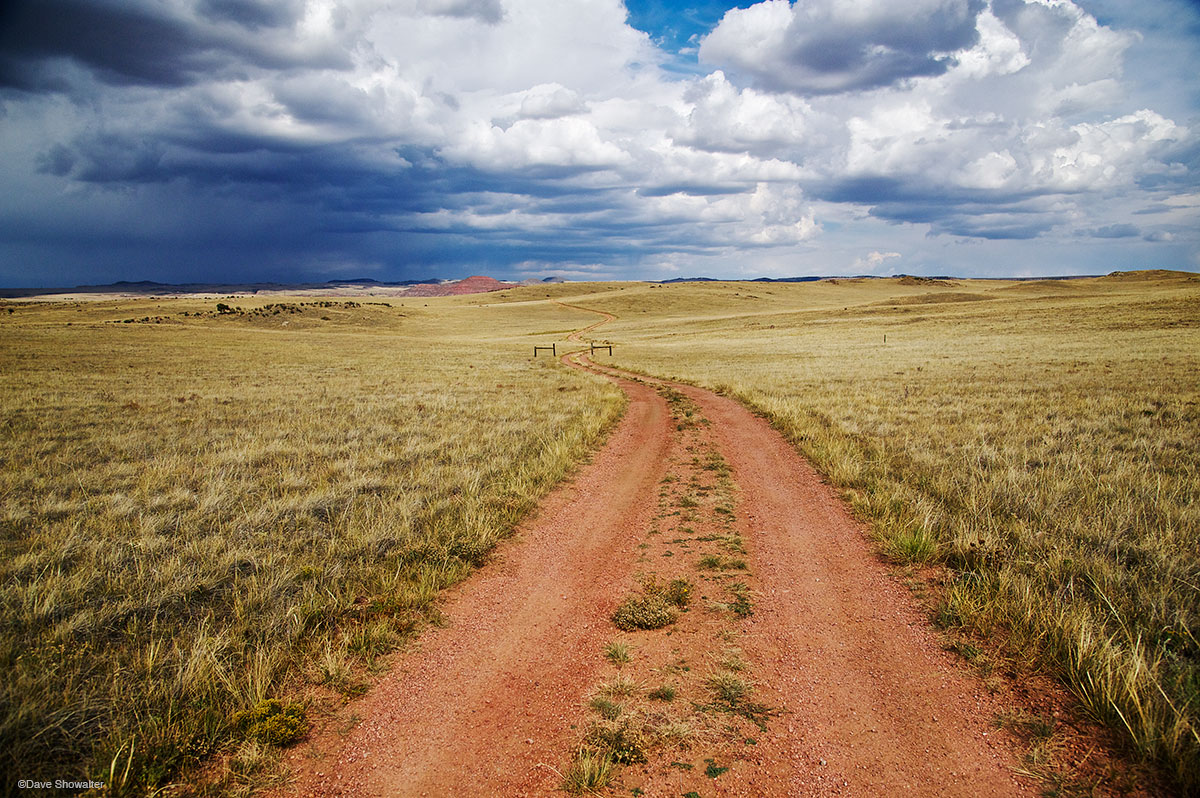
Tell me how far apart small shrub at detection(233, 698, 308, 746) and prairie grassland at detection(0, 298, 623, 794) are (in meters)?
0.12

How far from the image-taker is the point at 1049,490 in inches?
371

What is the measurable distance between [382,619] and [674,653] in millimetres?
3217

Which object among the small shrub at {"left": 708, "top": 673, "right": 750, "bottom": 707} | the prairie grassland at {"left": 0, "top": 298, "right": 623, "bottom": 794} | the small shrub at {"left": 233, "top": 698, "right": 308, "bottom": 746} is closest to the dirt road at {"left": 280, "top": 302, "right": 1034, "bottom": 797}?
the small shrub at {"left": 708, "top": 673, "right": 750, "bottom": 707}

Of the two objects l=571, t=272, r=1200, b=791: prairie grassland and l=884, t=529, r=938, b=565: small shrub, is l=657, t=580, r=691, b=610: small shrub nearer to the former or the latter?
l=571, t=272, r=1200, b=791: prairie grassland

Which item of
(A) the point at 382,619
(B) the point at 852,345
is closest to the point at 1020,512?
(A) the point at 382,619

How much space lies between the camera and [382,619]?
19.7 feet

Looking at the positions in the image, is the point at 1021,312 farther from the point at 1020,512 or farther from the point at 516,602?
the point at 516,602

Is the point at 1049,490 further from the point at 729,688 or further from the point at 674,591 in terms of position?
the point at 729,688

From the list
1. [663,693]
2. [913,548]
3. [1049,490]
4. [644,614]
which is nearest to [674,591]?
[644,614]

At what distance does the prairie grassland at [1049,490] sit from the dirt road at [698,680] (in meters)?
0.91

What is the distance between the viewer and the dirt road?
401 cm

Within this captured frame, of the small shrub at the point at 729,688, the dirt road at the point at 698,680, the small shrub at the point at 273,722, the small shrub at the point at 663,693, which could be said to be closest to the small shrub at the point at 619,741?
the dirt road at the point at 698,680

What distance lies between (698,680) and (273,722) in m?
3.62

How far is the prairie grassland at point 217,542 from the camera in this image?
430 centimetres
